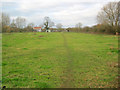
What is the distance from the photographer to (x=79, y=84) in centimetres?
466

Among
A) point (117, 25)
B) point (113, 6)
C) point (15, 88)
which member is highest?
point (113, 6)

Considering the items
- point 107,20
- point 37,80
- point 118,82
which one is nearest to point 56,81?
point 37,80

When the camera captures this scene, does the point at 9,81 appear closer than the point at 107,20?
Yes

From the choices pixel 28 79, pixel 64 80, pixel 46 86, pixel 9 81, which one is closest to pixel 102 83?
pixel 64 80

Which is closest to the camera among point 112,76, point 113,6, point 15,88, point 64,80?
point 15,88

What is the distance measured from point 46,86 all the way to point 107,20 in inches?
317

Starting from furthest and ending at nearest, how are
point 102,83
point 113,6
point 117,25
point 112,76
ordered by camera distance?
point 113,6 → point 117,25 → point 112,76 → point 102,83

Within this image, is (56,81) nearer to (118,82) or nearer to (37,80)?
(37,80)

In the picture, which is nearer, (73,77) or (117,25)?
(73,77)

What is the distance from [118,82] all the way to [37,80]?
2.93m

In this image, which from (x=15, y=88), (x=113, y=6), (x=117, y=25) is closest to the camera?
(x=15, y=88)

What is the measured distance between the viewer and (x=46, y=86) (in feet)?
14.9

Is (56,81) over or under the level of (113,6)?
under

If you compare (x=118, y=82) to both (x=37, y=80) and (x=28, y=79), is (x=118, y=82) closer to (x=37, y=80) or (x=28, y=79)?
(x=37, y=80)
